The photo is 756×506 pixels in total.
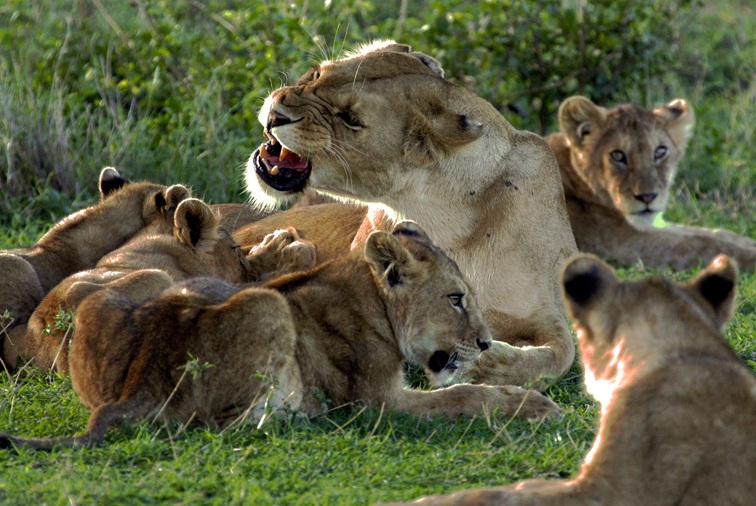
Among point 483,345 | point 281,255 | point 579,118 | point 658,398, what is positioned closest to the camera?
point 658,398

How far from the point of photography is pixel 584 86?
9055 millimetres

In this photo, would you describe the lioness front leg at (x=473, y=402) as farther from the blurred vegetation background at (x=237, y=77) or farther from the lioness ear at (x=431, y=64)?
the blurred vegetation background at (x=237, y=77)

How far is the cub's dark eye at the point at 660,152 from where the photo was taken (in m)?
7.38

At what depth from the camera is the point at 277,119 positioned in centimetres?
477

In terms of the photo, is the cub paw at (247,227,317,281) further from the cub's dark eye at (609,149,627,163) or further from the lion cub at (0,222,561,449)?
the cub's dark eye at (609,149,627,163)

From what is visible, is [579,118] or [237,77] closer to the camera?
[579,118]

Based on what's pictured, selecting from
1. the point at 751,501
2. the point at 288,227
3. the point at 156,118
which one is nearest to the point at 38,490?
the point at 751,501

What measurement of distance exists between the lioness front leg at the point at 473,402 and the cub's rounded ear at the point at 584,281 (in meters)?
1.09

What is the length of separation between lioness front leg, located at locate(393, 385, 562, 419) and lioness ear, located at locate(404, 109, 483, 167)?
3.68ft

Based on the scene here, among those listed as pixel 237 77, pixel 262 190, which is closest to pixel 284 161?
pixel 262 190

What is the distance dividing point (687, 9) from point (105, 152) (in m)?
4.64

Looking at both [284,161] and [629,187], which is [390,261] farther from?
[629,187]

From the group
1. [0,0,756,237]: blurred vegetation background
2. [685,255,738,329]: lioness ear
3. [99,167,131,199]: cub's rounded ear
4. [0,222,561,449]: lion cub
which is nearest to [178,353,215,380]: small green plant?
[0,222,561,449]: lion cub

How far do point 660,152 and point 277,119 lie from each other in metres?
3.38
